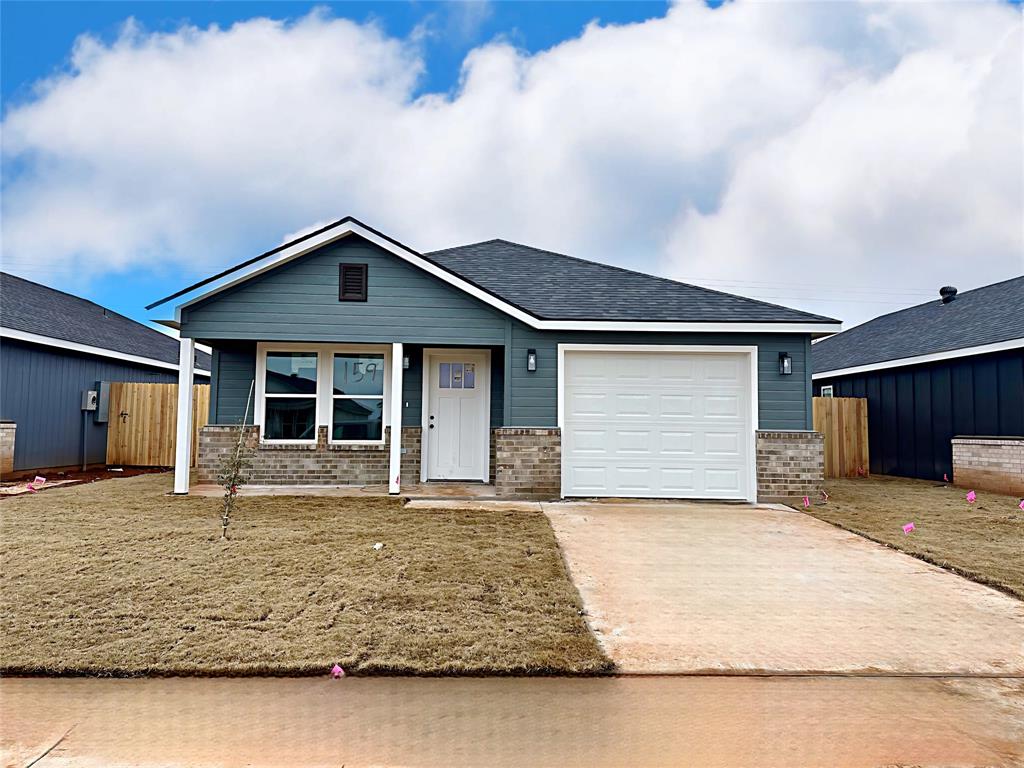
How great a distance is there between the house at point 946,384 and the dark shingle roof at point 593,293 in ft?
14.6

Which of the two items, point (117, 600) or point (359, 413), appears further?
point (359, 413)

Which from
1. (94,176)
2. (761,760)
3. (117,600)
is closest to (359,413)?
(117,600)

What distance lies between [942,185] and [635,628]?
14569 millimetres

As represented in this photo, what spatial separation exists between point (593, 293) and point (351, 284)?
393 centimetres

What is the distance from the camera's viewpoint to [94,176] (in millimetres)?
13812

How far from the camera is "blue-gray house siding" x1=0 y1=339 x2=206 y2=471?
11578mm

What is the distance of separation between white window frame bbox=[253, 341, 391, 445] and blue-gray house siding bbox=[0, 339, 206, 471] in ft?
18.0

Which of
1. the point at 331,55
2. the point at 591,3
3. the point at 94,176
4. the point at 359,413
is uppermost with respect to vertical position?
the point at 591,3

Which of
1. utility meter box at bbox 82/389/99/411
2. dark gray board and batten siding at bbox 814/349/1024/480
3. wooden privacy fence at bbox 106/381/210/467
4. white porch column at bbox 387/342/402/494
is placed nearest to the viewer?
white porch column at bbox 387/342/402/494

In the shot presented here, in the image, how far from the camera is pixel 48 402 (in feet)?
40.7

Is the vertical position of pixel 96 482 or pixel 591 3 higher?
pixel 591 3

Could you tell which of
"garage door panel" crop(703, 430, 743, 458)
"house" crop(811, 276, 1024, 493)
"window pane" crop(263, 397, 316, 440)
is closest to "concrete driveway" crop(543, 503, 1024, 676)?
"garage door panel" crop(703, 430, 743, 458)

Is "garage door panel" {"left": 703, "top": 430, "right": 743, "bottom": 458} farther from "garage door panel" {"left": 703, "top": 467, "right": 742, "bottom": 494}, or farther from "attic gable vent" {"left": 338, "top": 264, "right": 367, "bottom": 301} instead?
"attic gable vent" {"left": 338, "top": 264, "right": 367, "bottom": 301}

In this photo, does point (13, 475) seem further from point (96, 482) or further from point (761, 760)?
point (761, 760)
